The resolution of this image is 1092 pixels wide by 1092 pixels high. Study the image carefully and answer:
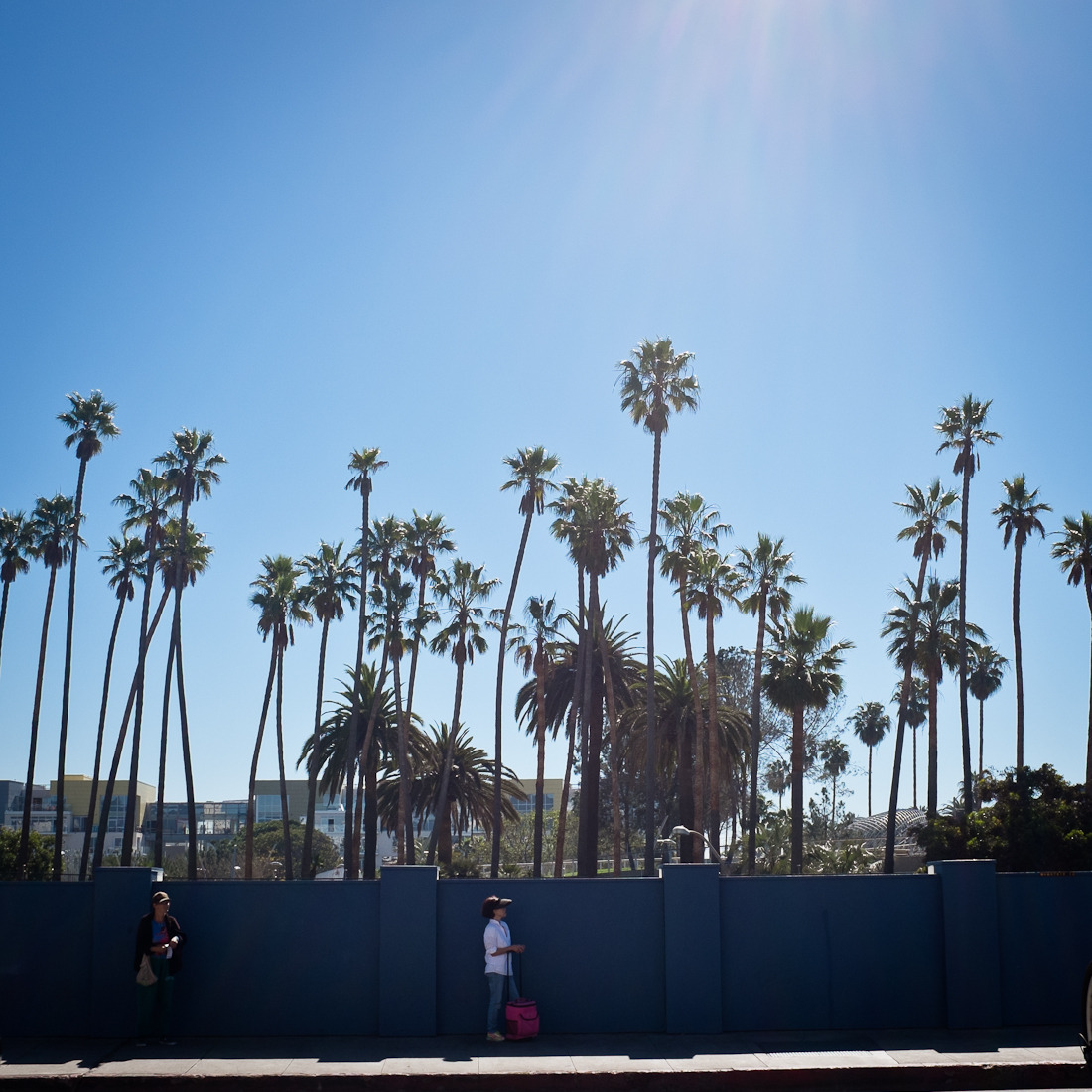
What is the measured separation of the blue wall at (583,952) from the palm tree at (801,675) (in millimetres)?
32006

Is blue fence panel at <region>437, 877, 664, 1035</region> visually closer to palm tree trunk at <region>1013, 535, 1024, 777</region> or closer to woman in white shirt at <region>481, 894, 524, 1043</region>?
woman in white shirt at <region>481, 894, 524, 1043</region>

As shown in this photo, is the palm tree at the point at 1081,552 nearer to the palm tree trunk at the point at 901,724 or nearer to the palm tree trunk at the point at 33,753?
the palm tree trunk at the point at 901,724

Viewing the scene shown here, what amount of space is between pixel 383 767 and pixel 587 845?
44.4ft

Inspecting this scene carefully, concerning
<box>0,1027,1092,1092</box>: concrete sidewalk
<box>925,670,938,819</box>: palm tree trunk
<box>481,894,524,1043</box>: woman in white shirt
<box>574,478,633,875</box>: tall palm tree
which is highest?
<box>574,478,633,875</box>: tall palm tree

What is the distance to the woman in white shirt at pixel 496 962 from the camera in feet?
41.9

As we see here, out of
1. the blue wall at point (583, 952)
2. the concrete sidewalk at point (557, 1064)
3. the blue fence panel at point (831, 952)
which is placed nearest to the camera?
the concrete sidewalk at point (557, 1064)

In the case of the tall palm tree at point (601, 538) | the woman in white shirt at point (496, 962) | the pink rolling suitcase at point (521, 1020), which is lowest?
the pink rolling suitcase at point (521, 1020)

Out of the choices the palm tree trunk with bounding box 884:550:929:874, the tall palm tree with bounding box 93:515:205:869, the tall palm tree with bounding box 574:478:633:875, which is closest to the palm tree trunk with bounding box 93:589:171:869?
the tall palm tree with bounding box 93:515:205:869

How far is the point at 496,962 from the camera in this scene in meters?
12.8

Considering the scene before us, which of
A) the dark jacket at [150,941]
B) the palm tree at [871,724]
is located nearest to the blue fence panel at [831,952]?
the dark jacket at [150,941]

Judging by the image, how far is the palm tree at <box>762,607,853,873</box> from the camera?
4628 cm

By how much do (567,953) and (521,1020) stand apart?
1.18 metres

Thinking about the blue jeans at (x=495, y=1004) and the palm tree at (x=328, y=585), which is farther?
the palm tree at (x=328, y=585)

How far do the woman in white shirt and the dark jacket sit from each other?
3547mm
